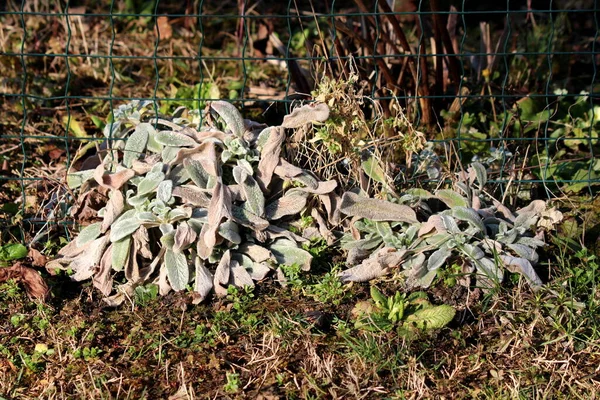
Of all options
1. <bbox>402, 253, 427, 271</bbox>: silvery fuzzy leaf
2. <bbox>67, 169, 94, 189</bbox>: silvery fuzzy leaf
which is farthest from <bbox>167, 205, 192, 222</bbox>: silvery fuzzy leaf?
<bbox>402, 253, 427, 271</bbox>: silvery fuzzy leaf

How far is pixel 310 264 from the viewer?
131 inches

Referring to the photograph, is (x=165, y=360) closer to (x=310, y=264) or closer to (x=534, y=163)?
(x=310, y=264)

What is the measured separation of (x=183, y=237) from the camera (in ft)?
10.4

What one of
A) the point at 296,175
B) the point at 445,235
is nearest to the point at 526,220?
the point at 445,235

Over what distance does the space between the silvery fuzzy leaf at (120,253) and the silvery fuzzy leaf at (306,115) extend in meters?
0.80

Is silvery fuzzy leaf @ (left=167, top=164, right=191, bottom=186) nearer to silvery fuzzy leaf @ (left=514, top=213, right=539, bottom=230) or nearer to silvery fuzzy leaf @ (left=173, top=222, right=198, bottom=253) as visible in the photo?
silvery fuzzy leaf @ (left=173, top=222, right=198, bottom=253)

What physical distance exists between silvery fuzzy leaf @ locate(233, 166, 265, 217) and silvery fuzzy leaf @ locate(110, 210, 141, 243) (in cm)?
44

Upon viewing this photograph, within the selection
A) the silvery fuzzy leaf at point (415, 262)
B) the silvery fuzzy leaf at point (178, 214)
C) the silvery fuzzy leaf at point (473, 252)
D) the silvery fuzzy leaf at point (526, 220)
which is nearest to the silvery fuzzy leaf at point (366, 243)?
the silvery fuzzy leaf at point (415, 262)

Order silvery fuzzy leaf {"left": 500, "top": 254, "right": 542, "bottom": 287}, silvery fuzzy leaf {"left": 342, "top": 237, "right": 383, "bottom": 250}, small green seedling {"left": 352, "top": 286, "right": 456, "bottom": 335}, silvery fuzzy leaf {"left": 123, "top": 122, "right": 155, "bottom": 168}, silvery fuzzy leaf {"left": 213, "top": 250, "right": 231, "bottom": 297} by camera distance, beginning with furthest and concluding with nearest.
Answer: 1. silvery fuzzy leaf {"left": 123, "top": 122, "right": 155, "bottom": 168}
2. silvery fuzzy leaf {"left": 342, "top": 237, "right": 383, "bottom": 250}
3. silvery fuzzy leaf {"left": 213, "top": 250, "right": 231, "bottom": 297}
4. silvery fuzzy leaf {"left": 500, "top": 254, "right": 542, "bottom": 287}
5. small green seedling {"left": 352, "top": 286, "right": 456, "bottom": 335}

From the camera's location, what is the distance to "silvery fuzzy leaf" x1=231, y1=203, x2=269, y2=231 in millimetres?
3285

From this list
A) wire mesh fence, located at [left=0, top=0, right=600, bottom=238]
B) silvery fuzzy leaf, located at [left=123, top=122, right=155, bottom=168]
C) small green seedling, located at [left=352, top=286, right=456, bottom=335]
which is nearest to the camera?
small green seedling, located at [left=352, top=286, right=456, bottom=335]

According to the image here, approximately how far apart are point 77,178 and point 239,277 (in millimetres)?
861

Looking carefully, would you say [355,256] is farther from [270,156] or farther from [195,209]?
[195,209]

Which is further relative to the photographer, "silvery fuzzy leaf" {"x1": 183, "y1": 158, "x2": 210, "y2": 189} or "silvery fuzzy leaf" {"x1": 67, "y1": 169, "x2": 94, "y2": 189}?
"silvery fuzzy leaf" {"x1": 67, "y1": 169, "x2": 94, "y2": 189}
